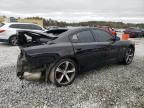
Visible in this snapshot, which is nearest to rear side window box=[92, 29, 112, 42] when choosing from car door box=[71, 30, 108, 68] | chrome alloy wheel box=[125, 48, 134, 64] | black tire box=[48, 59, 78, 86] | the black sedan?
the black sedan

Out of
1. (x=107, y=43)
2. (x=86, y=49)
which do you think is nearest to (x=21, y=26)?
(x=107, y=43)

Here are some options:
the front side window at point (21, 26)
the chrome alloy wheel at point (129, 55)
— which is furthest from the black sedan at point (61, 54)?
the front side window at point (21, 26)

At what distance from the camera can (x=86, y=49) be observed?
173 inches

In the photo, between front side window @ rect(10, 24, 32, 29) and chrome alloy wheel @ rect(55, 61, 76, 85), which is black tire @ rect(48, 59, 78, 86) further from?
front side window @ rect(10, 24, 32, 29)

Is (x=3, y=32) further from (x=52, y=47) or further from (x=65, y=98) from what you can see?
(x=65, y=98)

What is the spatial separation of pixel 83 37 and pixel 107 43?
3.05 feet

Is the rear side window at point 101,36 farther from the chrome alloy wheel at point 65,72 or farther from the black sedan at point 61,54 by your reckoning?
the chrome alloy wheel at point 65,72

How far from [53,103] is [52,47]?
1222 millimetres

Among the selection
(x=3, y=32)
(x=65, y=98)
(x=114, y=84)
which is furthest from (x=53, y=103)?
(x=3, y=32)

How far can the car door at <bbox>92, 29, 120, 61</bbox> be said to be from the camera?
16.4 feet

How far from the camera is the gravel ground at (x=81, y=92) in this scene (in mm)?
3258

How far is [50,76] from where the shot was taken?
392cm

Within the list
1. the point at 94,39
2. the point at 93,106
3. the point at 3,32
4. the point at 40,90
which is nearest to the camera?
the point at 93,106

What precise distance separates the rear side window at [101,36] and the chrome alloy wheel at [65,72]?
4.04 ft
